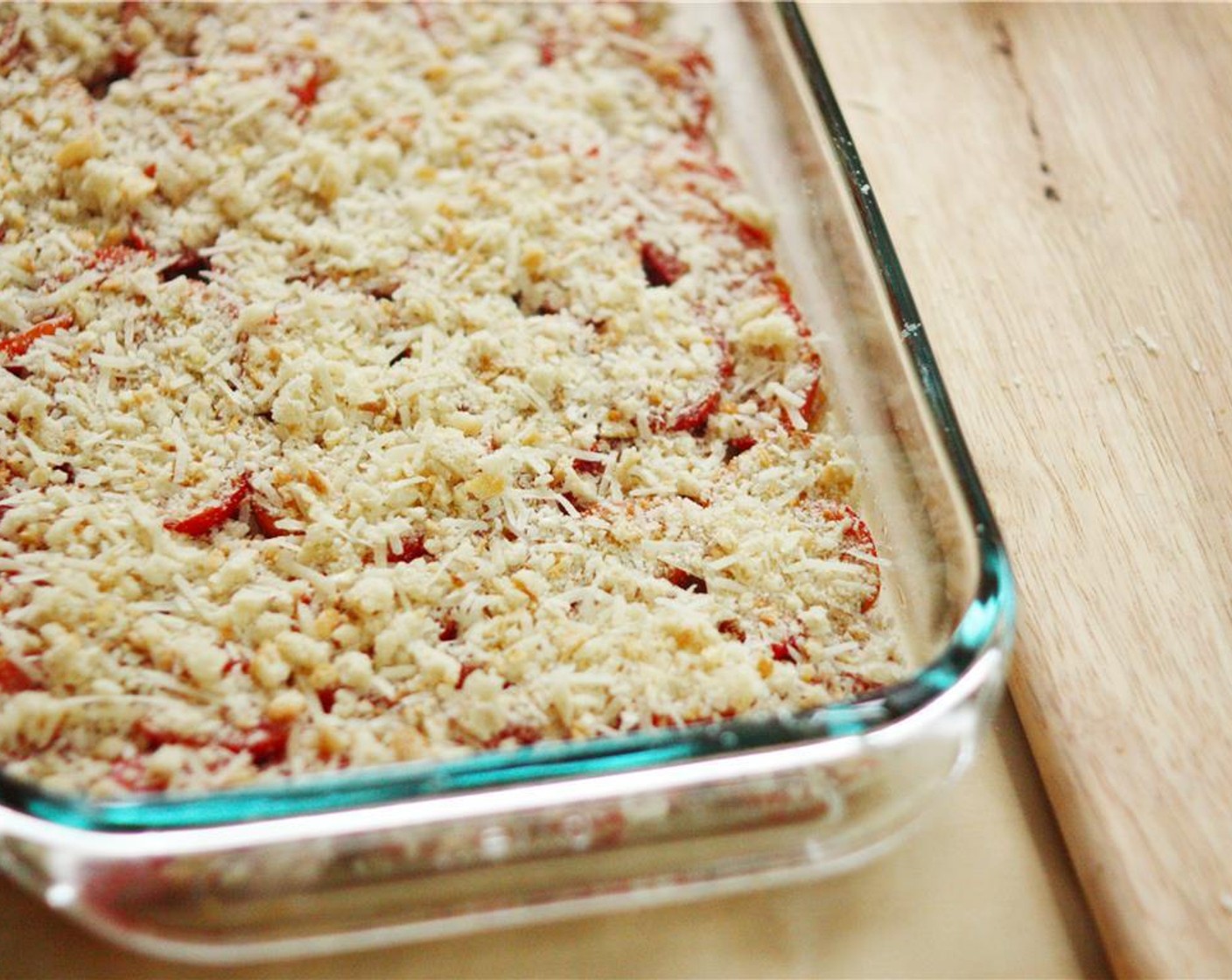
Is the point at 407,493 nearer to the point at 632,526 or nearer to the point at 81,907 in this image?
the point at 632,526

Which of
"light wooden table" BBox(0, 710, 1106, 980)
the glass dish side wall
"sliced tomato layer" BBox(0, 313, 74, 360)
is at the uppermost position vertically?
"sliced tomato layer" BBox(0, 313, 74, 360)

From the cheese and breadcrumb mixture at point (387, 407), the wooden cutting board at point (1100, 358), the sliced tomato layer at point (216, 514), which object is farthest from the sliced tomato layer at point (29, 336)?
the wooden cutting board at point (1100, 358)

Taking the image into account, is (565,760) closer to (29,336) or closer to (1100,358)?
(29,336)

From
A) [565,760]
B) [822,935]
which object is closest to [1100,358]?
[822,935]

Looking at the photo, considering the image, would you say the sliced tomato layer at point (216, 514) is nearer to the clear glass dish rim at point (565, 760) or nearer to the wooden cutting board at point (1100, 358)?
the clear glass dish rim at point (565, 760)

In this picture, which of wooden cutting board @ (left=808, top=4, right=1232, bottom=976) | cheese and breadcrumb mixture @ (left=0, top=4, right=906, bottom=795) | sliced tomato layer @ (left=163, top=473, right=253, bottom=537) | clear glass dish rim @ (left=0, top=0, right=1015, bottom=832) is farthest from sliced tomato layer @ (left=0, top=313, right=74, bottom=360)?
wooden cutting board @ (left=808, top=4, right=1232, bottom=976)

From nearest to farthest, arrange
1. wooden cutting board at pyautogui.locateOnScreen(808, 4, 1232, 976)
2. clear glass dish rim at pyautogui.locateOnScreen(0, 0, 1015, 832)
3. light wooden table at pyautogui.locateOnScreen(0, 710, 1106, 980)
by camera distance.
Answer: clear glass dish rim at pyautogui.locateOnScreen(0, 0, 1015, 832) → light wooden table at pyautogui.locateOnScreen(0, 710, 1106, 980) → wooden cutting board at pyautogui.locateOnScreen(808, 4, 1232, 976)

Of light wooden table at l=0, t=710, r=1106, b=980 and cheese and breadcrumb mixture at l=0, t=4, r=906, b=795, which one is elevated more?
cheese and breadcrumb mixture at l=0, t=4, r=906, b=795

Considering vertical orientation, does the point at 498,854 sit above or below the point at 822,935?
above

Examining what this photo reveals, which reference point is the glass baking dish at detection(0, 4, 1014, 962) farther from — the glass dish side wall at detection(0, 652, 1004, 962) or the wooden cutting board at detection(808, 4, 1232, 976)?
the wooden cutting board at detection(808, 4, 1232, 976)
